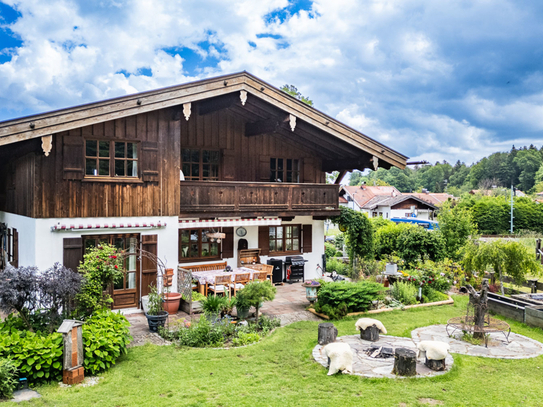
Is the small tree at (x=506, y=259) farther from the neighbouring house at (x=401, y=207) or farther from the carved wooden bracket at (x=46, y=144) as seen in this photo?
the neighbouring house at (x=401, y=207)

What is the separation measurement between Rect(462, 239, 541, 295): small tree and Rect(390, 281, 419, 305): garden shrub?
240 centimetres

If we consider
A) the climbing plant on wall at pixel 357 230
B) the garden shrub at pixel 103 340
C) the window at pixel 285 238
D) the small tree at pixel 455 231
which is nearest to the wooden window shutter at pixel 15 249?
the garden shrub at pixel 103 340

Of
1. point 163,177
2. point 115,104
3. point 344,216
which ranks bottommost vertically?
point 344,216

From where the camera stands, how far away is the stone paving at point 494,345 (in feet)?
28.3

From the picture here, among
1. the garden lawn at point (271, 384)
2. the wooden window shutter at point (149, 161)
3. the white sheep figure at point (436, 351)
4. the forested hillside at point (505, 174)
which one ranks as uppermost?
the forested hillside at point (505, 174)

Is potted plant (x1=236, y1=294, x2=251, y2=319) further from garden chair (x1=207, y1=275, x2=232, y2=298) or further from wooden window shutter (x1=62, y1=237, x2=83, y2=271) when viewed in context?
wooden window shutter (x1=62, y1=237, x2=83, y2=271)

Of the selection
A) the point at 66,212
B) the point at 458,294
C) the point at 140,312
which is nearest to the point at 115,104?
the point at 66,212

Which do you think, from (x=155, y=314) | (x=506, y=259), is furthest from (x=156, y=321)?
(x=506, y=259)

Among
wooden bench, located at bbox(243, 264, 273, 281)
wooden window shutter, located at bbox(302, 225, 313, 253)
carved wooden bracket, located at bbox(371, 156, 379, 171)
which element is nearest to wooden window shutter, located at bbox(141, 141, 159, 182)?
wooden bench, located at bbox(243, 264, 273, 281)

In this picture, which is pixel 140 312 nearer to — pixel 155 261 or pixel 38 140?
pixel 155 261

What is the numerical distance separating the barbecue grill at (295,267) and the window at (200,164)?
14.3 feet

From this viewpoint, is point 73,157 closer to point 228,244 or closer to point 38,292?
point 38,292

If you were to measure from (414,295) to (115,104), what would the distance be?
34.5 feet

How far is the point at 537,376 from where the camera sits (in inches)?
296
